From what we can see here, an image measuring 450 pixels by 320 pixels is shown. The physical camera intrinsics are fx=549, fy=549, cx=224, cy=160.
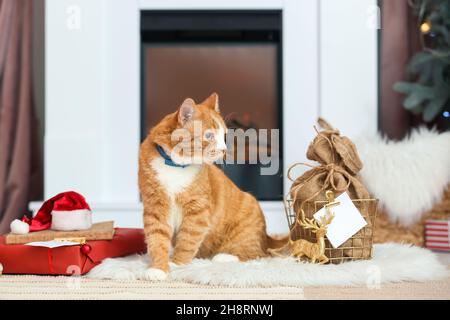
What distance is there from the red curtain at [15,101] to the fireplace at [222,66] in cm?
51

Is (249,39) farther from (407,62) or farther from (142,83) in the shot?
(407,62)

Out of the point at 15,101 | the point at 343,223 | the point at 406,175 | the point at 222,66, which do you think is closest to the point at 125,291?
the point at 343,223

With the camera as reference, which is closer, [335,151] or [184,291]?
[184,291]

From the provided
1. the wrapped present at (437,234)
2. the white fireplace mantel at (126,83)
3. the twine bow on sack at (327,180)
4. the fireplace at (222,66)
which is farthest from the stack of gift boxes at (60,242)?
the wrapped present at (437,234)

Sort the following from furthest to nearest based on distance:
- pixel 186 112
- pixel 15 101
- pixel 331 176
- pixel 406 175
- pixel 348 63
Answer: pixel 15 101, pixel 348 63, pixel 406 175, pixel 331 176, pixel 186 112

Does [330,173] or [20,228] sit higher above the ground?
[330,173]

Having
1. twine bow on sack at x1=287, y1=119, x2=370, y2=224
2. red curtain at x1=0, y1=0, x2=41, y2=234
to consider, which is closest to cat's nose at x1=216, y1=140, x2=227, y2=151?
twine bow on sack at x1=287, y1=119, x2=370, y2=224

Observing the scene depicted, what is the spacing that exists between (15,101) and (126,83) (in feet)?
1.74

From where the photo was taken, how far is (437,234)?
1967 millimetres

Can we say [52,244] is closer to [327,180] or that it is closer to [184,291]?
[184,291]

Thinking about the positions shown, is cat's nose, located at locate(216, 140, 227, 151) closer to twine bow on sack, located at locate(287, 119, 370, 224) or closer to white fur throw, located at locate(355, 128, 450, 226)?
twine bow on sack, located at locate(287, 119, 370, 224)

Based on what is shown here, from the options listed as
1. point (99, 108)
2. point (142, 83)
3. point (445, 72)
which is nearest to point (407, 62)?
point (445, 72)

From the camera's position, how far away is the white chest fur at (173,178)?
133cm

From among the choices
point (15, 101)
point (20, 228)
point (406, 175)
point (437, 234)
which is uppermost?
point (15, 101)
